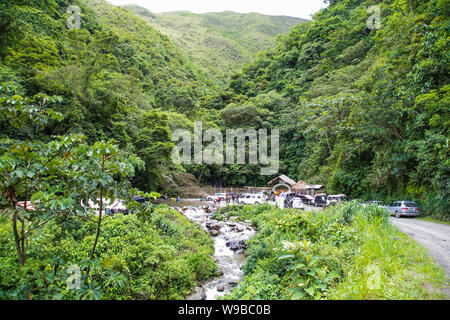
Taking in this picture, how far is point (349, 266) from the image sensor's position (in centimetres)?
489

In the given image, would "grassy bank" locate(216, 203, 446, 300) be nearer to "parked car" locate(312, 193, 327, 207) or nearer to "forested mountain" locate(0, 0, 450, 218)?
"forested mountain" locate(0, 0, 450, 218)

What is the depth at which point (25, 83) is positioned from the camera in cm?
1711

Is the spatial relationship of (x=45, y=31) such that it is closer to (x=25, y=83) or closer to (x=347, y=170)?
(x=25, y=83)

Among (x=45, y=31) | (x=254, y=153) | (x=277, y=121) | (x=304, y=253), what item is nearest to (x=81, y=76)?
(x=45, y=31)

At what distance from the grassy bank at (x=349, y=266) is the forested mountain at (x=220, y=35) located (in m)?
82.4

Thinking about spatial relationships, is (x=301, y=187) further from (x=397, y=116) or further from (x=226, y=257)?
(x=226, y=257)

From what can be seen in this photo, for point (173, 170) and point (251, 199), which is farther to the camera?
point (173, 170)

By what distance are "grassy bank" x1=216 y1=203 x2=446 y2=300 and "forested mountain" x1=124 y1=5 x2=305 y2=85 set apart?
3245 inches

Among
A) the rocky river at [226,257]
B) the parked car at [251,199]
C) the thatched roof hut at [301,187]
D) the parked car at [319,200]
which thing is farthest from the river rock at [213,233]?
the thatched roof hut at [301,187]
